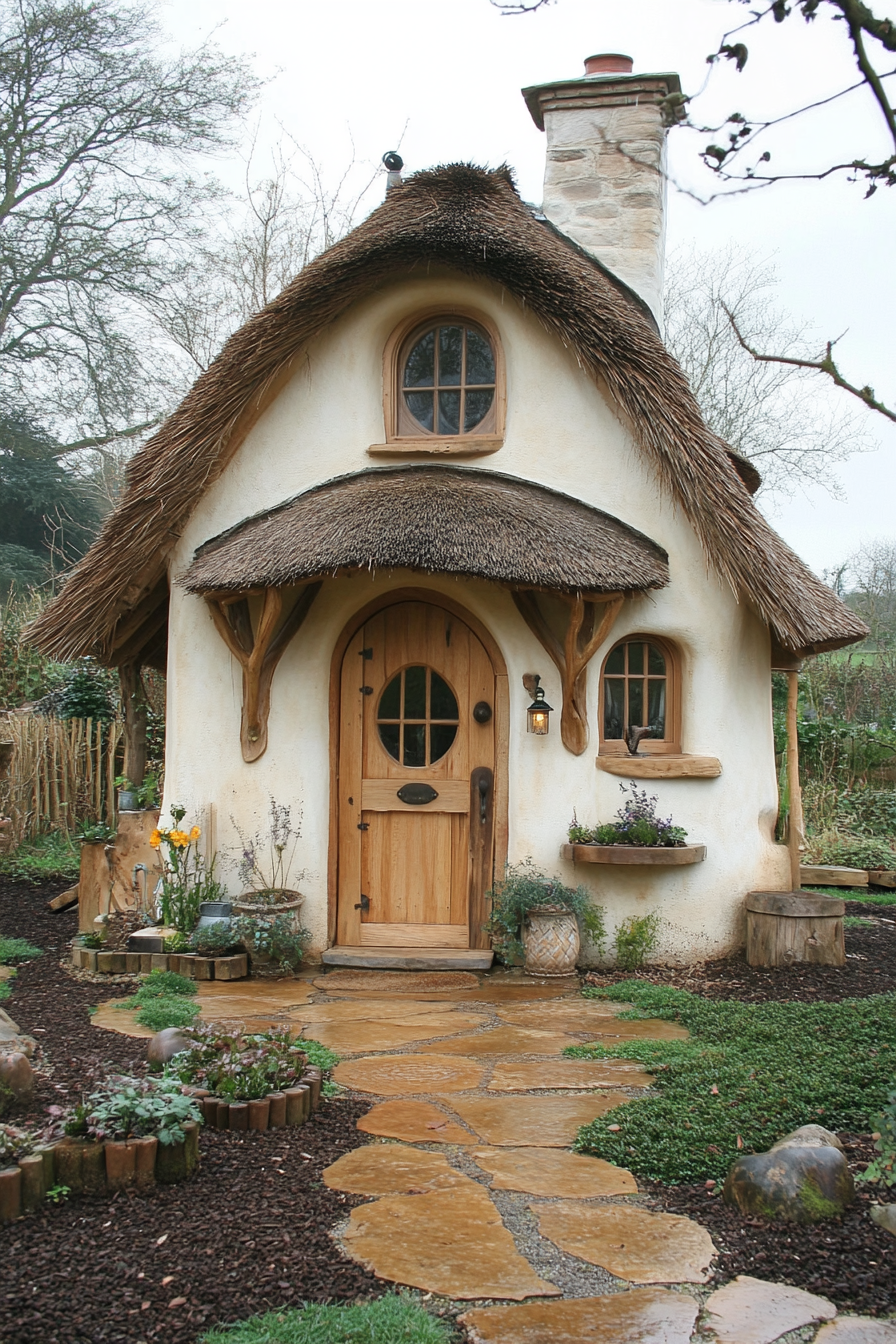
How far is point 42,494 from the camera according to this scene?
18.3m

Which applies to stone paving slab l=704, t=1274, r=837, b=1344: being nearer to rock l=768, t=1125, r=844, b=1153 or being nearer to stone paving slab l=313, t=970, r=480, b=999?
rock l=768, t=1125, r=844, b=1153

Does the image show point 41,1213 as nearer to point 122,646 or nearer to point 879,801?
point 122,646

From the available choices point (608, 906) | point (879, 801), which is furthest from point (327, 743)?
point (879, 801)

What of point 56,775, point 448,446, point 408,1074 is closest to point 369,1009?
point 408,1074

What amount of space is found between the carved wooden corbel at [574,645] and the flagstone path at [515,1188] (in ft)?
5.41

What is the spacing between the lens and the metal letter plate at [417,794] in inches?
273

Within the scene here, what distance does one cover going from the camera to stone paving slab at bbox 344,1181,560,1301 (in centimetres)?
280

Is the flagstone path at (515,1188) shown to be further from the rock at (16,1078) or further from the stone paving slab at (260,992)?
the rock at (16,1078)

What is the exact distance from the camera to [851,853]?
10633mm

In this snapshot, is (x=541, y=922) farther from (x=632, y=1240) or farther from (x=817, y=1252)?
(x=817, y=1252)

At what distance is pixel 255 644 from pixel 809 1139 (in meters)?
4.27

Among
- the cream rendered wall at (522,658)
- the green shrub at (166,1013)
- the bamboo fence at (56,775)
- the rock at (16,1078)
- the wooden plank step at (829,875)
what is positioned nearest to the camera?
the rock at (16,1078)

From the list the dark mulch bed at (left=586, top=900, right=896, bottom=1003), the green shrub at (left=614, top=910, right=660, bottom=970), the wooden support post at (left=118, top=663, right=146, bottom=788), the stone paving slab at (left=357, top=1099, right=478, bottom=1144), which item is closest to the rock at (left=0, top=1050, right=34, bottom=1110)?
the stone paving slab at (left=357, top=1099, right=478, bottom=1144)

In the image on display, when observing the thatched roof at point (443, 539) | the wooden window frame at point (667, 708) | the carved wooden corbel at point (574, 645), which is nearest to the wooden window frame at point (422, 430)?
the thatched roof at point (443, 539)
